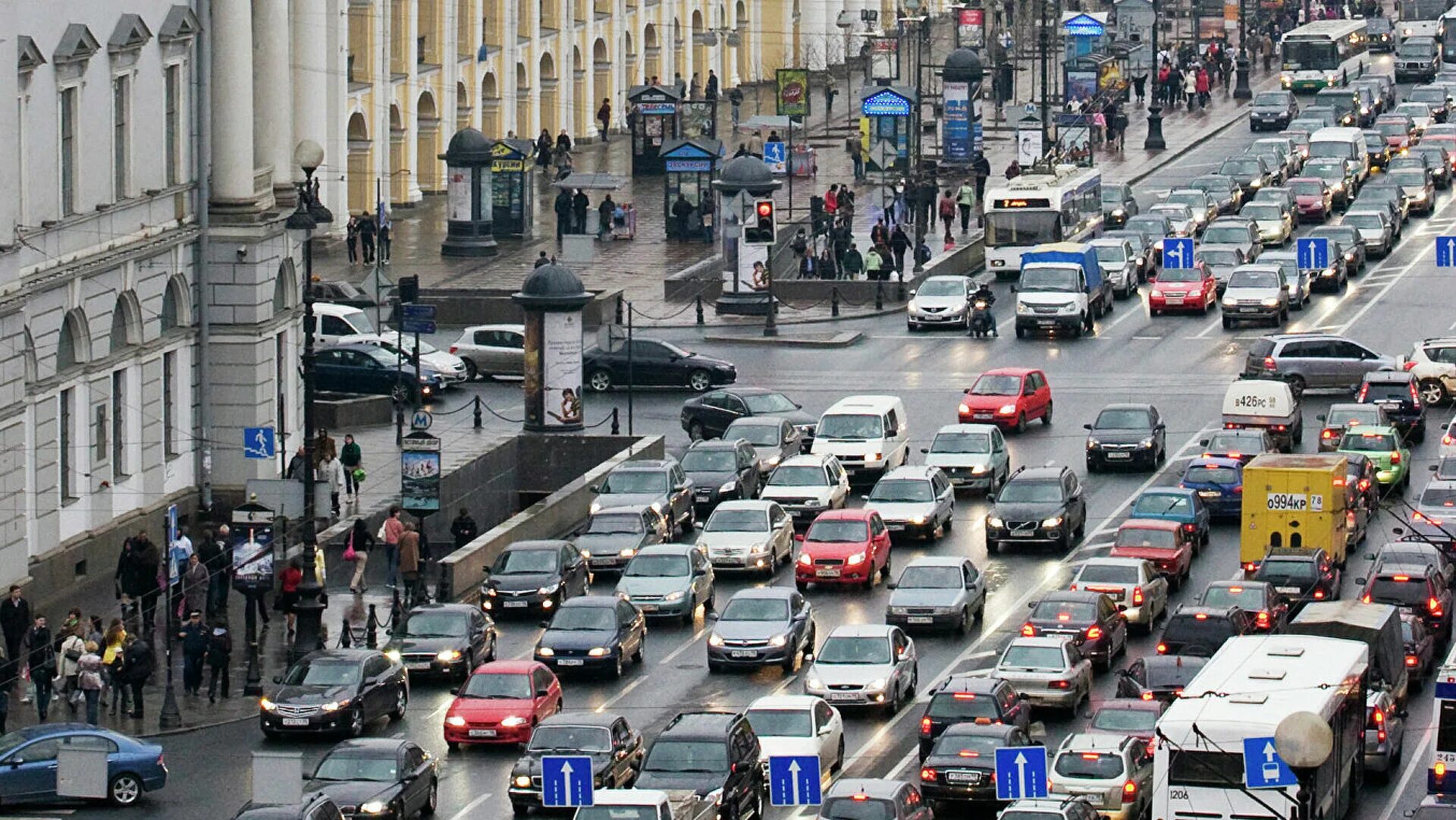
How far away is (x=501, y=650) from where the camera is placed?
2239 inches

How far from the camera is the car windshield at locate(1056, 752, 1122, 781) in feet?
148

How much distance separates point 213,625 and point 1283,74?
284 ft

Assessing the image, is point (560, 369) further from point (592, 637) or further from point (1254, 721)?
point (1254, 721)

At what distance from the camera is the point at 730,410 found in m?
72.5

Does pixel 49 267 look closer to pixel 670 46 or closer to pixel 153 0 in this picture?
pixel 153 0

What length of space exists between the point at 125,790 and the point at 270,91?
2534 centimetres

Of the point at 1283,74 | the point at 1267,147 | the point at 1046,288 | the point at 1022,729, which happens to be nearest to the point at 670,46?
the point at 1283,74

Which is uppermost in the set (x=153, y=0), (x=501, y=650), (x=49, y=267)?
(x=153, y=0)

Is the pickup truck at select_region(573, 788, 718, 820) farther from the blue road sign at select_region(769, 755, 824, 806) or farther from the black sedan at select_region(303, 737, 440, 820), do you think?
the black sedan at select_region(303, 737, 440, 820)

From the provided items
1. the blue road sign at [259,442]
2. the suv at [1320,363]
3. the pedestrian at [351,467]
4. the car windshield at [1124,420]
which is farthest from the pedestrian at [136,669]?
the suv at [1320,363]

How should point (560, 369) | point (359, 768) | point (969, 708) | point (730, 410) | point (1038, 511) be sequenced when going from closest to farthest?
point (359, 768), point (969, 708), point (1038, 511), point (730, 410), point (560, 369)

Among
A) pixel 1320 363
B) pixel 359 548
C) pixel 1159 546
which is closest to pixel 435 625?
pixel 359 548

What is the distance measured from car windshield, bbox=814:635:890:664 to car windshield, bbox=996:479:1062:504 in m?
11.4

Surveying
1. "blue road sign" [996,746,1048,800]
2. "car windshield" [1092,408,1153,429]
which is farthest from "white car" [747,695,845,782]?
"car windshield" [1092,408,1153,429]
